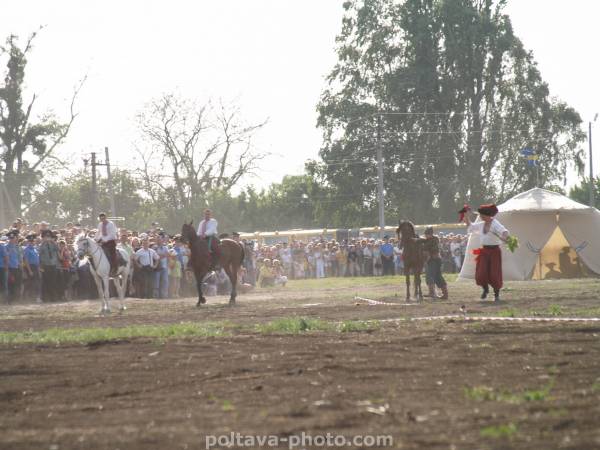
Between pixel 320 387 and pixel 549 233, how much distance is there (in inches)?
1227

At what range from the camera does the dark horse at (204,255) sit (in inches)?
1037

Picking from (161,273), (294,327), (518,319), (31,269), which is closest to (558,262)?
(161,273)

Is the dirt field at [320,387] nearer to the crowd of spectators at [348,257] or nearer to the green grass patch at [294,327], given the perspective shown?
the green grass patch at [294,327]

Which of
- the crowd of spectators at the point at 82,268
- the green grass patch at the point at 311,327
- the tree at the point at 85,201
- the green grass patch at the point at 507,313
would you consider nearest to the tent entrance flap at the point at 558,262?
the crowd of spectators at the point at 82,268

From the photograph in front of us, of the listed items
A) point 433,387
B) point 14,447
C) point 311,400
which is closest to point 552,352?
point 433,387

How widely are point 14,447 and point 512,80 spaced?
60326 millimetres

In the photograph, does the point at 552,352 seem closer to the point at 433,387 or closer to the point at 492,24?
the point at 433,387

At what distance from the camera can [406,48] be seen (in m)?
64.3

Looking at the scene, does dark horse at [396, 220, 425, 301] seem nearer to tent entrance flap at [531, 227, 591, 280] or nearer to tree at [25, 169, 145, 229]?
tent entrance flap at [531, 227, 591, 280]

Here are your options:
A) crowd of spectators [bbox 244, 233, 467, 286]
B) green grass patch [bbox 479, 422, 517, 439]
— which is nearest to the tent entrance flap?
crowd of spectators [bbox 244, 233, 467, 286]

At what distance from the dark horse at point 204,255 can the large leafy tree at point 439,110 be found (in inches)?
1466

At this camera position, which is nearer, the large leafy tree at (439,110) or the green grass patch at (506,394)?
the green grass patch at (506,394)

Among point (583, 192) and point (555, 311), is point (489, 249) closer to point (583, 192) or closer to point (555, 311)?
point (555, 311)

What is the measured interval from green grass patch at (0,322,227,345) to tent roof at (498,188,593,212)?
23.5 m
